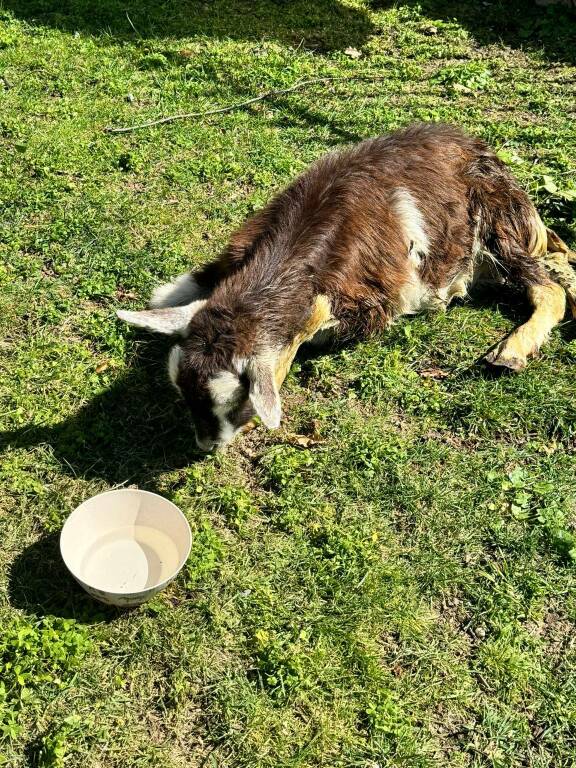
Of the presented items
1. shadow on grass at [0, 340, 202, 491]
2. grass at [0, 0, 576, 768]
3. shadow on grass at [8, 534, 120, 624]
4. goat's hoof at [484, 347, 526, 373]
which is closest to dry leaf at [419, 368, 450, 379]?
grass at [0, 0, 576, 768]

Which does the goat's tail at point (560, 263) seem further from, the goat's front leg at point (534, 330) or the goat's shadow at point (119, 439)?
the goat's shadow at point (119, 439)

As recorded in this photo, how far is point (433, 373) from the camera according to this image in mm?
5512

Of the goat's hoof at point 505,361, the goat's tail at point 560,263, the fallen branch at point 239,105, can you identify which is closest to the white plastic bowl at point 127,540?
the goat's hoof at point 505,361

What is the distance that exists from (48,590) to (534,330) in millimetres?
3836

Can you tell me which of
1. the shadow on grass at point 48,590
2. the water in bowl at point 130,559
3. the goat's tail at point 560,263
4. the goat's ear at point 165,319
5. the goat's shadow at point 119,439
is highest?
the goat's tail at point 560,263

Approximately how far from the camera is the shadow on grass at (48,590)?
3996 mm

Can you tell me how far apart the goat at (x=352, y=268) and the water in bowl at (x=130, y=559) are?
69 cm

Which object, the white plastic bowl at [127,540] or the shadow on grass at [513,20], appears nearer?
the white plastic bowl at [127,540]

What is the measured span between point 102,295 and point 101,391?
1012mm

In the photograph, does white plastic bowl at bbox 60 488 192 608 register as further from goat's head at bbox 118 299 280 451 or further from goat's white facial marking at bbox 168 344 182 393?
goat's white facial marking at bbox 168 344 182 393

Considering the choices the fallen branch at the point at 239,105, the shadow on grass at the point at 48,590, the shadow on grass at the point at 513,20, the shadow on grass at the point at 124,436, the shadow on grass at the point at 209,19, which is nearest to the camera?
the shadow on grass at the point at 48,590

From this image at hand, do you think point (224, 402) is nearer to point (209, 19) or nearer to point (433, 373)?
point (433, 373)

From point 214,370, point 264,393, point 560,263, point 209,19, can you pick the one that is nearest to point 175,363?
point 214,370

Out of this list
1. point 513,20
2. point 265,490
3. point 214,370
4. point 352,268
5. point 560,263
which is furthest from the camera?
point 513,20
